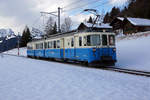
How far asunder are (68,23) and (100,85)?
5223 centimetres

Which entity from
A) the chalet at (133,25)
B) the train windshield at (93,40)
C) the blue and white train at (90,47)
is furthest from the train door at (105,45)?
the chalet at (133,25)

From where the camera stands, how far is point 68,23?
57.4 m

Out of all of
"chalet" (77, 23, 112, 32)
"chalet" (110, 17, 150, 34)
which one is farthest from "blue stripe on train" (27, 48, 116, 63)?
"chalet" (110, 17, 150, 34)

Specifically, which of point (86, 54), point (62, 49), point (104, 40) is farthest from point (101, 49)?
point (62, 49)

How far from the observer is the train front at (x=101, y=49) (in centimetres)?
1190

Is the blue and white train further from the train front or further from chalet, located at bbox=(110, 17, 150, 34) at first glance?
chalet, located at bbox=(110, 17, 150, 34)

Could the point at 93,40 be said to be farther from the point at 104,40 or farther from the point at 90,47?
the point at 104,40

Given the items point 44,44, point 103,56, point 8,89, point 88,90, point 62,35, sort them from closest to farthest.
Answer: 1. point 88,90
2. point 8,89
3. point 103,56
4. point 62,35
5. point 44,44

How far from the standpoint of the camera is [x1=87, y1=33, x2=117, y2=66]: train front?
1190 centimetres

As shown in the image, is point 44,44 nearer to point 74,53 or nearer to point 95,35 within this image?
point 74,53

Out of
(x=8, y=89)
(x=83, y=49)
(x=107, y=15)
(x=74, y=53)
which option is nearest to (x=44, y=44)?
(x=74, y=53)

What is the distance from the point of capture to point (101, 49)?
12148 millimetres

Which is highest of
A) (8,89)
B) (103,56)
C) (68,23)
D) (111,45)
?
(68,23)

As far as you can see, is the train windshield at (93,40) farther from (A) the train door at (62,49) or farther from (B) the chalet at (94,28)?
(A) the train door at (62,49)
